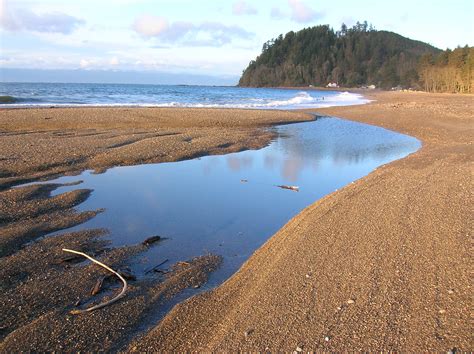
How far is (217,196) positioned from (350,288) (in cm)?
523

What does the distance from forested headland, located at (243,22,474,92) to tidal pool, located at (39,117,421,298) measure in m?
116

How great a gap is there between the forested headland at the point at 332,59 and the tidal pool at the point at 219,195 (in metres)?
116

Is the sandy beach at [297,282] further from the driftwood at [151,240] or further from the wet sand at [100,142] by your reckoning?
the wet sand at [100,142]

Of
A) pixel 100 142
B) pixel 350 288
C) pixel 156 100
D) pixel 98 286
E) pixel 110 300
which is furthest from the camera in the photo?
pixel 156 100

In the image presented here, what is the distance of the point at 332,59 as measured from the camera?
15638cm

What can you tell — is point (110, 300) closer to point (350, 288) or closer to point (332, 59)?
point (350, 288)

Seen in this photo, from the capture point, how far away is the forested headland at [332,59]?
140750 millimetres

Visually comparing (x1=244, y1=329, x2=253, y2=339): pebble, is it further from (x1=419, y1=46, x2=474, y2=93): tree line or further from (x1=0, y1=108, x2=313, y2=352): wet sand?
(x1=419, y1=46, x2=474, y2=93): tree line

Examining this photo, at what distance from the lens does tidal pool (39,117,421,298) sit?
6.92 meters

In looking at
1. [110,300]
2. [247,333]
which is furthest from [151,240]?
[247,333]

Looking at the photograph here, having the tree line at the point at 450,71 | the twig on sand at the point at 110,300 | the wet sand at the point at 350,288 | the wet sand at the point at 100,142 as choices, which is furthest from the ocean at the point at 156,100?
the wet sand at the point at 350,288

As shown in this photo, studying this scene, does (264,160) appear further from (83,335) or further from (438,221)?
(83,335)

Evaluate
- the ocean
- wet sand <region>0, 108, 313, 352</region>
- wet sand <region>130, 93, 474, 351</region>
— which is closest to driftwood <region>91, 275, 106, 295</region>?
wet sand <region>0, 108, 313, 352</region>

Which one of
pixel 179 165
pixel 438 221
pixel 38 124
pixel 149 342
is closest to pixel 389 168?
pixel 438 221
